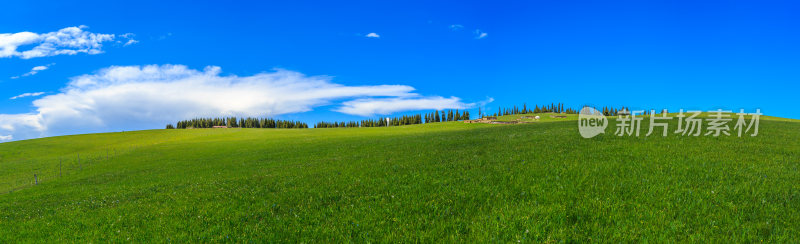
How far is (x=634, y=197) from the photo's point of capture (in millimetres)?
10195

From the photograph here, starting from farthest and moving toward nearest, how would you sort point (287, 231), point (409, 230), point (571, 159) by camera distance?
point (571, 159) → point (287, 231) → point (409, 230)

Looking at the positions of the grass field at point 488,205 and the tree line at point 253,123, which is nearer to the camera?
the grass field at point 488,205

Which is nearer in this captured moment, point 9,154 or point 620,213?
point 620,213

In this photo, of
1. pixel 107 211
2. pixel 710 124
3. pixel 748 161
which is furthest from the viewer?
pixel 710 124

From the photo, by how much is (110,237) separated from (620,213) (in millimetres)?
15502

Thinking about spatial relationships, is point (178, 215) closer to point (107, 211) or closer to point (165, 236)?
point (165, 236)

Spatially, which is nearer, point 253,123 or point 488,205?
point 488,205

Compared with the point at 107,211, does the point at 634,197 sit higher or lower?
higher

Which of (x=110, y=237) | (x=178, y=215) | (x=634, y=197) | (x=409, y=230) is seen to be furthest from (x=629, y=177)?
(x=110, y=237)

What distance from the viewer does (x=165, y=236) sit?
10.0 meters

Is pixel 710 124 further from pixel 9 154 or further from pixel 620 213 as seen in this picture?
pixel 9 154

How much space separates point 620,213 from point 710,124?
3080cm

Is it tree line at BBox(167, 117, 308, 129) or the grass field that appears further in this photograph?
tree line at BBox(167, 117, 308, 129)

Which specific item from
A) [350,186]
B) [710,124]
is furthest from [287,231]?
[710,124]
